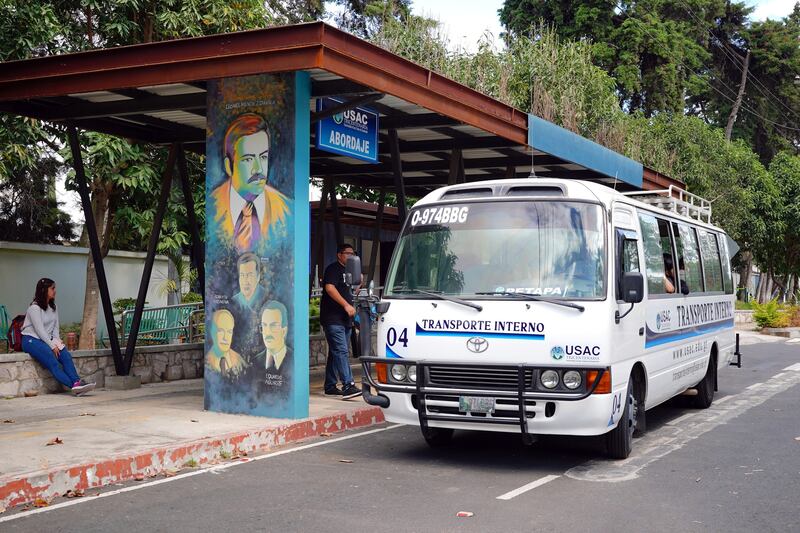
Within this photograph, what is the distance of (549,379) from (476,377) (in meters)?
0.62

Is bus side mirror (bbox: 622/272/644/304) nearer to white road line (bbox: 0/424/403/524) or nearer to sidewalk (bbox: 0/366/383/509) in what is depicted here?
white road line (bbox: 0/424/403/524)

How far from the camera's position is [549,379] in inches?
308

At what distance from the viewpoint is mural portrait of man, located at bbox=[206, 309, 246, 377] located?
34.7 ft

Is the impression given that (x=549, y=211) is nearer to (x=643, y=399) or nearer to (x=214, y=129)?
(x=643, y=399)

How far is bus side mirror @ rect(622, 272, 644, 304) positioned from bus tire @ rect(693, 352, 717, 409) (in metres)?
4.67

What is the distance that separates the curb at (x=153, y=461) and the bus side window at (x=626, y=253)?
3.70 metres

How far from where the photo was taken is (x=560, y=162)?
655 inches

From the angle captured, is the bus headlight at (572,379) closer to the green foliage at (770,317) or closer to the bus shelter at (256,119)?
the bus shelter at (256,119)

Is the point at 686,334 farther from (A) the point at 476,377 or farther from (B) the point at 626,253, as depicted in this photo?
(A) the point at 476,377

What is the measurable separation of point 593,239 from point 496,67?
13.0 metres

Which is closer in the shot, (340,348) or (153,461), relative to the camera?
(153,461)

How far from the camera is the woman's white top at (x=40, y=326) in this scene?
472 inches

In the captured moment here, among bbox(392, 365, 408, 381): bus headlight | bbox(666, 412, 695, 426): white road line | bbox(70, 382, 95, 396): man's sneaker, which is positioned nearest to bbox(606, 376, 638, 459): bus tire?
bbox(392, 365, 408, 381): bus headlight

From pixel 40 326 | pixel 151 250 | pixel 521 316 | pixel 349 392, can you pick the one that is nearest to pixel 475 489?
pixel 521 316
